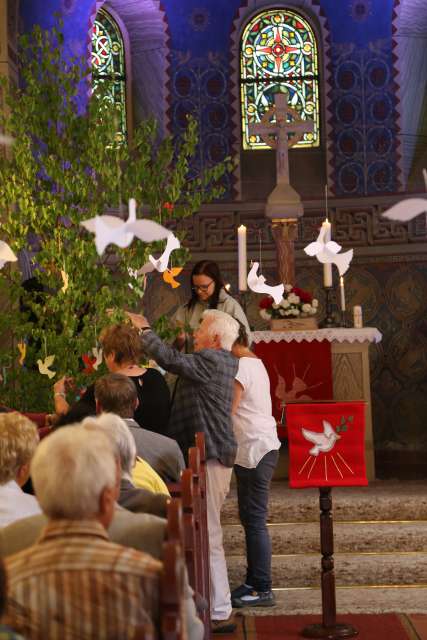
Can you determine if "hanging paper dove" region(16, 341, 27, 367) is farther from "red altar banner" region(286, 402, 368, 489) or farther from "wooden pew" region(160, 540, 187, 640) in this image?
"wooden pew" region(160, 540, 187, 640)

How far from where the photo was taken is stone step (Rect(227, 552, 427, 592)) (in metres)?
6.23

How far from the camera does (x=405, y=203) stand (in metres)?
2.60

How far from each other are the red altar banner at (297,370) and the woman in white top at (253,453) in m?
2.48

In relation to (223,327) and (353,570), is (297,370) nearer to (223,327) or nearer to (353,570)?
(353,570)

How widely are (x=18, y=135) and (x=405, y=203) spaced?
12.1 ft

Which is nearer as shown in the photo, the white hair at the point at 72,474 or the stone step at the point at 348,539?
the white hair at the point at 72,474

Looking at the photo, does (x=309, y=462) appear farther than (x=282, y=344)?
No

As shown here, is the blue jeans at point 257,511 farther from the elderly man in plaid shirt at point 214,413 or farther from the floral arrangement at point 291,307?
the floral arrangement at point 291,307

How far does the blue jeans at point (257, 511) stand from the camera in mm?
5617

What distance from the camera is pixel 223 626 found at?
17.5 ft

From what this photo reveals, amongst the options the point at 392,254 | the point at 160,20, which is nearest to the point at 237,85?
the point at 160,20

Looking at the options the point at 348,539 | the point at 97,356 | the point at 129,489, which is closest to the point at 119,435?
the point at 129,489

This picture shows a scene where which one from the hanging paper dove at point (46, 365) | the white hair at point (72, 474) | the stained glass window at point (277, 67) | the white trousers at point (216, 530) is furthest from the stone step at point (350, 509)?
the stained glass window at point (277, 67)

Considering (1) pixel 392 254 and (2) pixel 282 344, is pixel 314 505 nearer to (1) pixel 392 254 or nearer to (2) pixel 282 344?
(2) pixel 282 344
